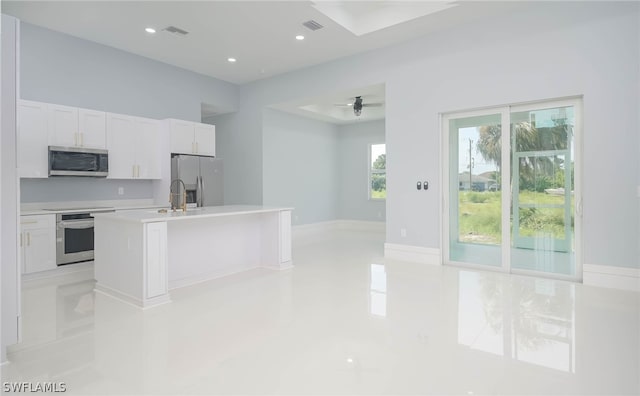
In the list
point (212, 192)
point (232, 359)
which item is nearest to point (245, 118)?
point (212, 192)

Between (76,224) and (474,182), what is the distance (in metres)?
5.49

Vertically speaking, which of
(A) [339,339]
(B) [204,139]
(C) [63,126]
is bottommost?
(A) [339,339]

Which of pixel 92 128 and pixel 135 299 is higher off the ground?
pixel 92 128

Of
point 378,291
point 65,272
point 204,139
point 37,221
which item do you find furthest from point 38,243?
point 378,291

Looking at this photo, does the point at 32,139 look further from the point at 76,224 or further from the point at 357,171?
the point at 357,171

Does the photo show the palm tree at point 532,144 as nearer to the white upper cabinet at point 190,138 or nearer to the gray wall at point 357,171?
the gray wall at point 357,171

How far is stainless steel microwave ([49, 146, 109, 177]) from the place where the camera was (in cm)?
457

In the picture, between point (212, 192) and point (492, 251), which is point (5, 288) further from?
point (492, 251)

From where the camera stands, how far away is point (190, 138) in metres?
6.15

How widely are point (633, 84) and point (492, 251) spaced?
248 centimetres

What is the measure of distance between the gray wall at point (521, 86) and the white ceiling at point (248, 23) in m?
0.33

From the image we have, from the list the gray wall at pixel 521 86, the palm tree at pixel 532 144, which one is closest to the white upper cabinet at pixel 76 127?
the gray wall at pixel 521 86

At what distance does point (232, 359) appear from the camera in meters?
2.33

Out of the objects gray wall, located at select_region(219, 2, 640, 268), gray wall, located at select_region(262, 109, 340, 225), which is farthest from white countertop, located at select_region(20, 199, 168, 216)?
gray wall, located at select_region(219, 2, 640, 268)
